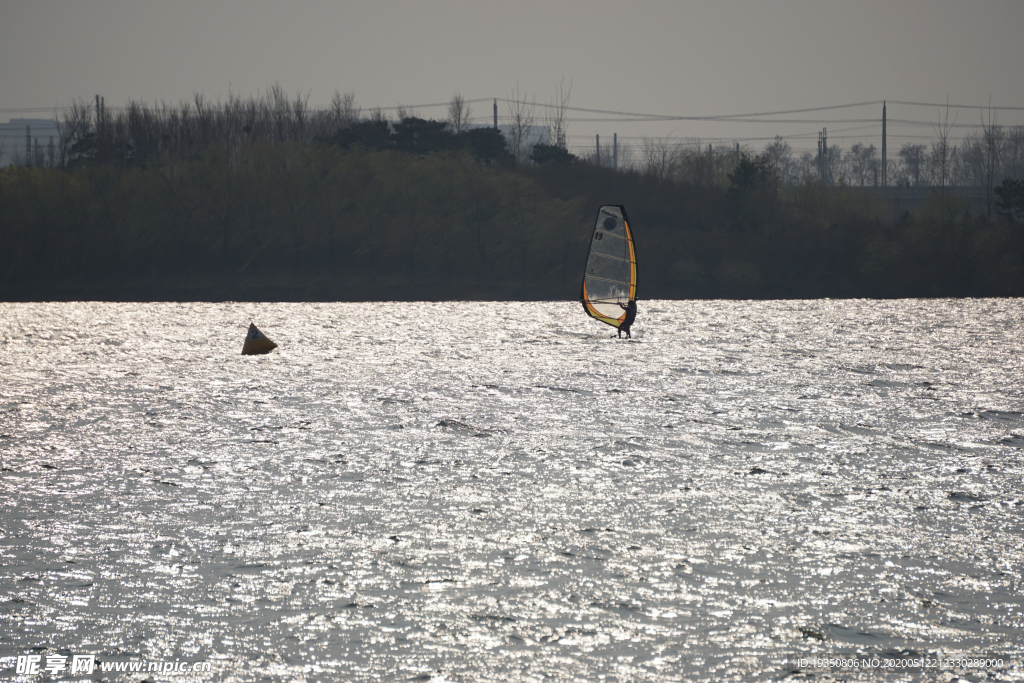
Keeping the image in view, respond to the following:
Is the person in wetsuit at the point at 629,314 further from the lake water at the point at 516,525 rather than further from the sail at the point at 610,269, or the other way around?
the lake water at the point at 516,525

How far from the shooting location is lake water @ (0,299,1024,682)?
6.27m

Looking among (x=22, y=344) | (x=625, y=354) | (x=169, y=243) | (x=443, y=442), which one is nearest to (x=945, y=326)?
(x=625, y=354)

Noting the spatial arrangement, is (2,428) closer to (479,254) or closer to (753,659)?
(753,659)

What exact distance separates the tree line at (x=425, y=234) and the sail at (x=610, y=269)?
2443 cm

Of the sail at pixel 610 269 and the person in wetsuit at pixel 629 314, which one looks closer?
the sail at pixel 610 269

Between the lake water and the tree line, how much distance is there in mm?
35410

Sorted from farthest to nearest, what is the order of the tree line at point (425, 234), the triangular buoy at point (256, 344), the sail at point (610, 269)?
the tree line at point (425, 234) → the sail at point (610, 269) → the triangular buoy at point (256, 344)

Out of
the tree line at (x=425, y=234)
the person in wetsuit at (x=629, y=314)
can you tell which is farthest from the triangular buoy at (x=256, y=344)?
the tree line at (x=425, y=234)

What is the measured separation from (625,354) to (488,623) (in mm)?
21110

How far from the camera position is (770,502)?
10062 millimetres

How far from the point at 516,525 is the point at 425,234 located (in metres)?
50.8

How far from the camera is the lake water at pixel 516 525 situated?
6266 millimetres

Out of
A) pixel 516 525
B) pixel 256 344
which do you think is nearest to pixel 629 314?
pixel 256 344

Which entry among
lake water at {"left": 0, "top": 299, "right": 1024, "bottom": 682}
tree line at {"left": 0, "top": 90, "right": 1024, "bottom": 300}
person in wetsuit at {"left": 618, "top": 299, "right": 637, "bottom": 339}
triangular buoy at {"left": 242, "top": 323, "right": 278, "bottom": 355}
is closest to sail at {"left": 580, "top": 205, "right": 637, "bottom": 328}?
person in wetsuit at {"left": 618, "top": 299, "right": 637, "bottom": 339}
